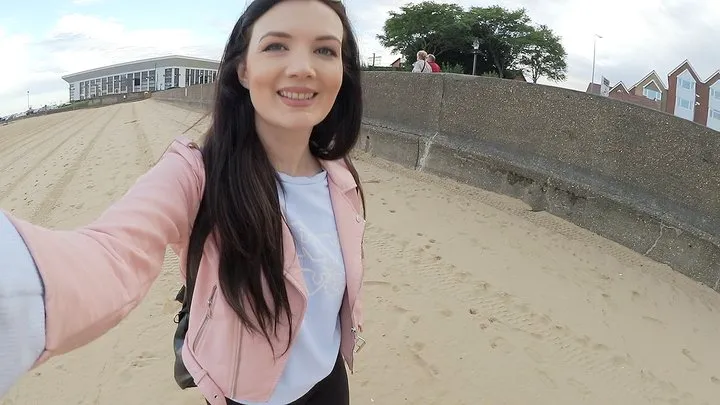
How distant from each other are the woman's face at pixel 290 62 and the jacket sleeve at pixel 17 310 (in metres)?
0.75

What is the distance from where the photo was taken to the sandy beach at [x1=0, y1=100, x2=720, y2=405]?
9.84 feet

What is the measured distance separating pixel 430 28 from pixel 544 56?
30.9 ft

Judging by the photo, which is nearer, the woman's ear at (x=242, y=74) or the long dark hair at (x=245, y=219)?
the long dark hair at (x=245, y=219)

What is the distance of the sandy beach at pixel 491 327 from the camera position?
9.84 ft

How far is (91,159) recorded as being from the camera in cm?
1077

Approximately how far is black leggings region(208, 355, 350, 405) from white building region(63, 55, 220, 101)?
8656 cm

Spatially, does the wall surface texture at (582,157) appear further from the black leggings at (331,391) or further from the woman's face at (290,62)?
the woman's face at (290,62)

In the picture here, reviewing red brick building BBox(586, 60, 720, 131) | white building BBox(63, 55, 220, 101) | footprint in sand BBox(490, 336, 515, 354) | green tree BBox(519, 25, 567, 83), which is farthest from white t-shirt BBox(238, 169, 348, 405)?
white building BBox(63, 55, 220, 101)

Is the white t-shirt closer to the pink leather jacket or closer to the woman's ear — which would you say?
the pink leather jacket

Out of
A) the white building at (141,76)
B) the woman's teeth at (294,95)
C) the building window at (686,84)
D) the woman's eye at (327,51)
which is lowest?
the woman's teeth at (294,95)

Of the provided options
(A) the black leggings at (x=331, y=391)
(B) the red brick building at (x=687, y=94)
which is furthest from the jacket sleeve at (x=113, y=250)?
(B) the red brick building at (x=687, y=94)

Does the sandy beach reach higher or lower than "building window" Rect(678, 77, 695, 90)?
lower

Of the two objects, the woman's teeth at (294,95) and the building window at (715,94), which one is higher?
the building window at (715,94)

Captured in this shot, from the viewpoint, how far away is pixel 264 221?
1.30m
